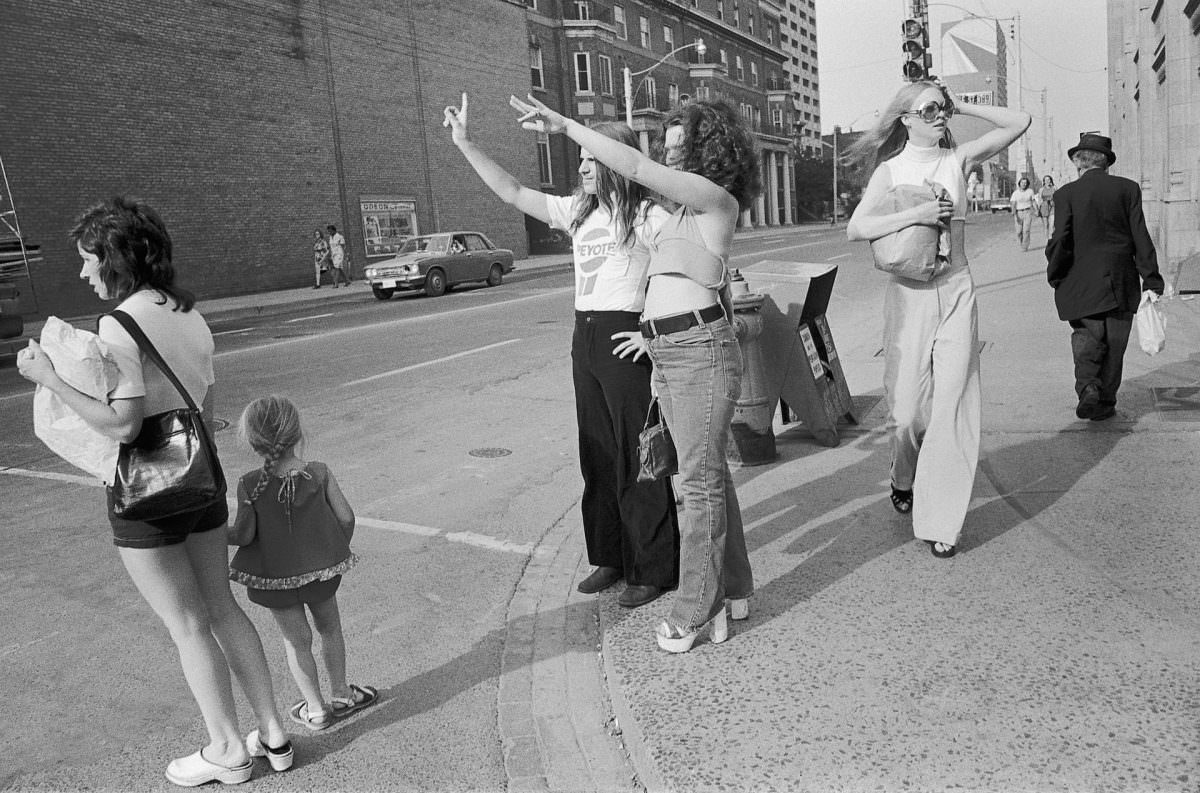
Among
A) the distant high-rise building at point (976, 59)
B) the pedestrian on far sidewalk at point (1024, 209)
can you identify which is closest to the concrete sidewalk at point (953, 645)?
the pedestrian on far sidewalk at point (1024, 209)

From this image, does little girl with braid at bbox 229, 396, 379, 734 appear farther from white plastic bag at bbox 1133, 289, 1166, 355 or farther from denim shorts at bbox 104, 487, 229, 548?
white plastic bag at bbox 1133, 289, 1166, 355

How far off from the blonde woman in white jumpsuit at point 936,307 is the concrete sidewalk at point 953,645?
13.3 inches

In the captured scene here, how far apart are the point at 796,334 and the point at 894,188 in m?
2.08

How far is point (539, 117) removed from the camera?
136 inches

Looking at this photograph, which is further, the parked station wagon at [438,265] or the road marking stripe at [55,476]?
the parked station wagon at [438,265]

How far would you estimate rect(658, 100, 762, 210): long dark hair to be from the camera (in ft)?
10.8

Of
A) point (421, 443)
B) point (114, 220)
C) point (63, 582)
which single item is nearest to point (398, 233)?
point (421, 443)

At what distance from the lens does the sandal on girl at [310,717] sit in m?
3.24

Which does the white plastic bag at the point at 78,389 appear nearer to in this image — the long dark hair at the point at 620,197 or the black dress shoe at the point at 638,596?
the long dark hair at the point at 620,197

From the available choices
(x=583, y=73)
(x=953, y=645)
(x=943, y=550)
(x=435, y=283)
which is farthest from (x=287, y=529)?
(x=583, y=73)

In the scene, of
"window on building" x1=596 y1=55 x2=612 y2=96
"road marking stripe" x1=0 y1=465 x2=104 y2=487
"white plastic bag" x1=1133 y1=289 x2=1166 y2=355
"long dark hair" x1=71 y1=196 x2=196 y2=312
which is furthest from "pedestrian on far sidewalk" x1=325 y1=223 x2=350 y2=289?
"window on building" x1=596 y1=55 x2=612 y2=96

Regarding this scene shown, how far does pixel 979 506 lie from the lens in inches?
194

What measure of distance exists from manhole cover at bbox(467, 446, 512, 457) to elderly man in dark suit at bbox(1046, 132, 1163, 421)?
3.93 m

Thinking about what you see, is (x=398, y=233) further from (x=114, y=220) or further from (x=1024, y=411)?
(x=114, y=220)
